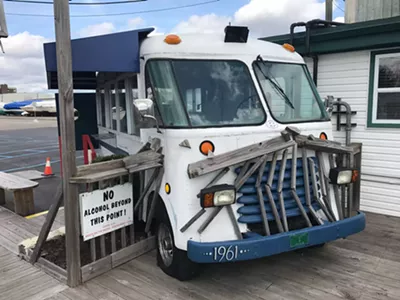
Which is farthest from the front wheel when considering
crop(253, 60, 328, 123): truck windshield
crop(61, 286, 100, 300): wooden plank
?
crop(253, 60, 328, 123): truck windshield

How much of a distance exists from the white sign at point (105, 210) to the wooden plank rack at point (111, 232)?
0.05 metres

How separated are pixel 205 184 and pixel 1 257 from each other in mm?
2762

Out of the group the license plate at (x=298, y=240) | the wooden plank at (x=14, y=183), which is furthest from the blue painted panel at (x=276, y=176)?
the wooden plank at (x=14, y=183)

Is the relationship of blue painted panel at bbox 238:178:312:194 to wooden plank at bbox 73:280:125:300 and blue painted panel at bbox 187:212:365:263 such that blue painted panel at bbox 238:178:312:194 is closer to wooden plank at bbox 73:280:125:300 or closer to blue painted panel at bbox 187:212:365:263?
blue painted panel at bbox 187:212:365:263

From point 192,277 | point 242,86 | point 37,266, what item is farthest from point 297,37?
point 37,266

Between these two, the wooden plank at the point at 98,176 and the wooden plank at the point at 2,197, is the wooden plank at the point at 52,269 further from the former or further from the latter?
the wooden plank at the point at 2,197

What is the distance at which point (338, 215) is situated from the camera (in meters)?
3.60

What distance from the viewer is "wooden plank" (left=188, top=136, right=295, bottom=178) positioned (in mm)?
2994

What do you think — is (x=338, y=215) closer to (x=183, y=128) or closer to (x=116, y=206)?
(x=183, y=128)

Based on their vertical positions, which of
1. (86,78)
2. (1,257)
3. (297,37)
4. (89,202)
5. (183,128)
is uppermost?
(297,37)

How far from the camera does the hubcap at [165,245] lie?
11.6 feet

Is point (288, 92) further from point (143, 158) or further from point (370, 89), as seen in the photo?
point (370, 89)

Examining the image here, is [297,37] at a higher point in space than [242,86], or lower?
higher

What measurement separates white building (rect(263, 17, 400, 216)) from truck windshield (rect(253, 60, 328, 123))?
5.84 feet
